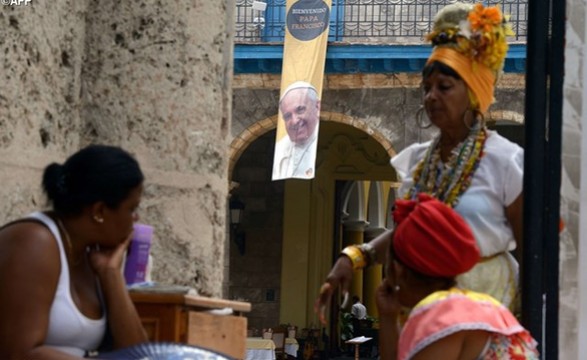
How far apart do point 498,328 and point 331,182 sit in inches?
810

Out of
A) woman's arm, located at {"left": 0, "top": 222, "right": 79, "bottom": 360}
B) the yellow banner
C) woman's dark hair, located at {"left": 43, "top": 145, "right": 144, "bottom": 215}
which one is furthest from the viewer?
the yellow banner

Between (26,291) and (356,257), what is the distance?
118 centimetres

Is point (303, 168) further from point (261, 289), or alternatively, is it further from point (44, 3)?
point (44, 3)

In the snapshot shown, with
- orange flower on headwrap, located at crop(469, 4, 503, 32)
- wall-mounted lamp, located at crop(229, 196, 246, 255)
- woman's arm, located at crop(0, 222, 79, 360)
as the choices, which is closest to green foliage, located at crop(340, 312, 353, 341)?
wall-mounted lamp, located at crop(229, 196, 246, 255)

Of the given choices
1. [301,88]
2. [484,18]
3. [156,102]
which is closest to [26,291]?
[156,102]

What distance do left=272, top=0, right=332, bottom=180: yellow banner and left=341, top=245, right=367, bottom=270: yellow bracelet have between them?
13.0 meters

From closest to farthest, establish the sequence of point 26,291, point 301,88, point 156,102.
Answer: point 26,291 → point 156,102 → point 301,88

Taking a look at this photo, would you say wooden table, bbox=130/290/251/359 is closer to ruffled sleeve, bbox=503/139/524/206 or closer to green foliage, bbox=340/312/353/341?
ruffled sleeve, bbox=503/139/524/206

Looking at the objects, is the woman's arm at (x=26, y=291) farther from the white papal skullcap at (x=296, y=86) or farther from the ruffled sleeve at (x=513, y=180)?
the white papal skullcap at (x=296, y=86)

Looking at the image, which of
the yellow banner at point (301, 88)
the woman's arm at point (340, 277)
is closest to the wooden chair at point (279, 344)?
the yellow banner at point (301, 88)

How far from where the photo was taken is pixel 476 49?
3.79 meters

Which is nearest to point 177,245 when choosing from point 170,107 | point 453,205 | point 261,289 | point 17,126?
point 170,107

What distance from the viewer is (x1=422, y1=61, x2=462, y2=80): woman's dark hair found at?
3.77 metres

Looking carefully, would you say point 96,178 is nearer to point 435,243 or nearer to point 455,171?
point 435,243
